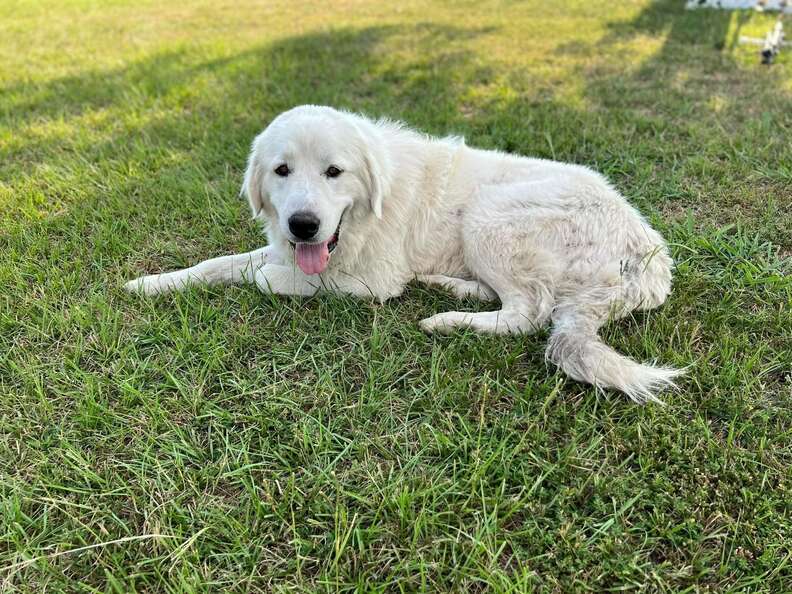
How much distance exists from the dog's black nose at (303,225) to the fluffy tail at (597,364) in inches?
50.1

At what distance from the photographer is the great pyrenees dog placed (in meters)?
2.66

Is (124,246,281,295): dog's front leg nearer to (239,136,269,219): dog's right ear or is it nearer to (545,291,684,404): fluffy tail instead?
(239,136,269,219): dog's right ear

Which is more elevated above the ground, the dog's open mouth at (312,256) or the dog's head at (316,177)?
the dog's head at (316,177)

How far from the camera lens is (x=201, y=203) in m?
3.92

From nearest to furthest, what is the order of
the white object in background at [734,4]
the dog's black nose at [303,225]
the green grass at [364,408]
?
the green grass at [364,408], the dog's black nose at [303,225], the white object in background at [734,4]

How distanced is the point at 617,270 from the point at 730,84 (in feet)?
15.1

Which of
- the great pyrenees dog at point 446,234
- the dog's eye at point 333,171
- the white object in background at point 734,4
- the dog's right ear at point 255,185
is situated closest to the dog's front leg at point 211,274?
the great pyrenees dog at point 446,234

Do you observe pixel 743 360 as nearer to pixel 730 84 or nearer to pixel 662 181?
pixel 662 181

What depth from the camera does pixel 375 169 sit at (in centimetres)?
283

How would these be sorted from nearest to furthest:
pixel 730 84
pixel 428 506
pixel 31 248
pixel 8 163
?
pixel 428 506, pixel 31 248, pixel 8 163, pixel 730 84

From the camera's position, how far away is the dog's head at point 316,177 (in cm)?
265

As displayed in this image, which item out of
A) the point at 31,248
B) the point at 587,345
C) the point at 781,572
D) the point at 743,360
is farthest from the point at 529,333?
the point at 31,248

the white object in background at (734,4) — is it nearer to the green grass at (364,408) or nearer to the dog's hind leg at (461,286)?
the green grass at (364,408)

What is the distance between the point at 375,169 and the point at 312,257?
0.58m
